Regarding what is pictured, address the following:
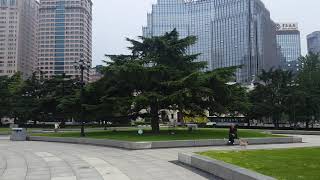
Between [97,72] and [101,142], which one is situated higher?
[97,72]

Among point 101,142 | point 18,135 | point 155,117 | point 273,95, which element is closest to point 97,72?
point 155,117

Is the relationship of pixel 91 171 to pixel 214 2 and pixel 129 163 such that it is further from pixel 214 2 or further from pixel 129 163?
pixel 214 2

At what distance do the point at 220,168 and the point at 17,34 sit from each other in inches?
3848

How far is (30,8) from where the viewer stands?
107 m

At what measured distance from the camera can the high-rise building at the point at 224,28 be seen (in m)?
113

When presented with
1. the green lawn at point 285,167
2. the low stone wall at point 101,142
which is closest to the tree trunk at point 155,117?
the low stone wall at point 101,142

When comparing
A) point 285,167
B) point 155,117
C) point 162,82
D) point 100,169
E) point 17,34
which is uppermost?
point 17,34

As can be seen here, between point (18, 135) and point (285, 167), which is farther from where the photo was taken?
point (18, 135)

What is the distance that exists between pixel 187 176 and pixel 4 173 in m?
6.56

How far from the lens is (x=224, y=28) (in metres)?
117

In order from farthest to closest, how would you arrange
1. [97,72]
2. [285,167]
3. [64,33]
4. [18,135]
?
[64,33] < [97,72] < [18,135] < [285,167]

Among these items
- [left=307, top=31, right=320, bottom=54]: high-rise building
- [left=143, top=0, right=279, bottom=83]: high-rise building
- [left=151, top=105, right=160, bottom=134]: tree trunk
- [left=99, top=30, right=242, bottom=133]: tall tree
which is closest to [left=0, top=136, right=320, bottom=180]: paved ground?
[left=99, top=30, right=242, bottom=133]: tall tree

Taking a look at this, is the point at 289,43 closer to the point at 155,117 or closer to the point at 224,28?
the point at 224,28

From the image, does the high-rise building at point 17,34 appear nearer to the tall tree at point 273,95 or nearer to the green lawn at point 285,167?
the tall tree at point 273,95
